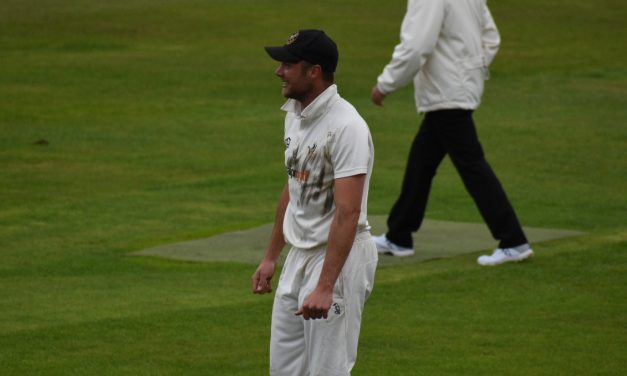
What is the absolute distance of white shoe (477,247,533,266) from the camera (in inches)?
405

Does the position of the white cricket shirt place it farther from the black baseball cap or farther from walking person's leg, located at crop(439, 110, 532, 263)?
walking person's leg, located at crop(439, 110, 532, 263)

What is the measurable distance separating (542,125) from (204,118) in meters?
4.15

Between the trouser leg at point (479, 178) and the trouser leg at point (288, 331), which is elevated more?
the trouser leg at point (288, 331)

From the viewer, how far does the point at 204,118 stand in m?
18.2

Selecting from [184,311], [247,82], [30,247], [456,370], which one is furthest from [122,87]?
[456,370]

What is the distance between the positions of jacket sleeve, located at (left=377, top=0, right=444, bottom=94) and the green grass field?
53.4 inches

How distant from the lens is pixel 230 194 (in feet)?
43.6

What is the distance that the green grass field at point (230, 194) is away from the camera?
817 cm

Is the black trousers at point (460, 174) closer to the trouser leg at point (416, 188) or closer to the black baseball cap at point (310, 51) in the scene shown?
the trouser leg at point (416, 188)

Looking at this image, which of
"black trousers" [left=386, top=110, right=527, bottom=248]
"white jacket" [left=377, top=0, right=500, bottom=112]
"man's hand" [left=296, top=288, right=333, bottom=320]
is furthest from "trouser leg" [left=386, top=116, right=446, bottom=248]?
"man's hand" [left=296, top=288, right=333, bottom=320]

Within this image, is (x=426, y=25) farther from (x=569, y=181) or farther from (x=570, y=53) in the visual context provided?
(x=570, y=53)

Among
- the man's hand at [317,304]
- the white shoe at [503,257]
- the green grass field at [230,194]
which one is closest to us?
the man's hand at [317,304]

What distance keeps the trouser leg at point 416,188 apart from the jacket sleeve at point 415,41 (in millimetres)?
436

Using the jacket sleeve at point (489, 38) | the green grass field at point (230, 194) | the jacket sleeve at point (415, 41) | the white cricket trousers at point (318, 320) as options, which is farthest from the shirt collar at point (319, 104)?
the jacket sleeve at point (489, 38)
